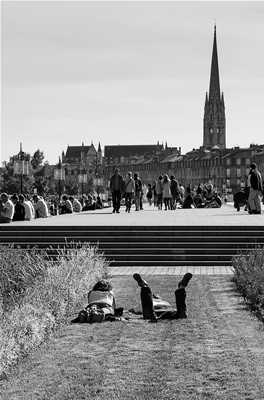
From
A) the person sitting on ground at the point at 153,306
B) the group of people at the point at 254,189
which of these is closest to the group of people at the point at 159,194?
the group of people at the point at 254,189

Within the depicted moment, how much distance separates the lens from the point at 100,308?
1202cm

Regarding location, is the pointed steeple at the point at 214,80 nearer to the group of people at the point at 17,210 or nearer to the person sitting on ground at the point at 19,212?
the group of people at the point at 17,210

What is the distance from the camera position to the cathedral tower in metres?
178

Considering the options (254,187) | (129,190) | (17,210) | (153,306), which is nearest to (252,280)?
(153,306)

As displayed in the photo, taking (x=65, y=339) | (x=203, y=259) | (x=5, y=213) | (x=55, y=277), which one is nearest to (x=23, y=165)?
(x=5, y=213)

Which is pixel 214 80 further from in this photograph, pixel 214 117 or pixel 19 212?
pixel 19 212

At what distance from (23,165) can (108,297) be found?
90.9ft

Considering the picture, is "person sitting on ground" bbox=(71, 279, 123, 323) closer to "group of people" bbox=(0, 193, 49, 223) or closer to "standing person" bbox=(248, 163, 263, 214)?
"group of people" bbox=(0, 193, 49, 223)

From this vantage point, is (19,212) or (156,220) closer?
(156,220)

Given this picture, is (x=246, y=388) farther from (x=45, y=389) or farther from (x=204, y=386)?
(x=45, y=389)

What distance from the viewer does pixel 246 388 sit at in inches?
310

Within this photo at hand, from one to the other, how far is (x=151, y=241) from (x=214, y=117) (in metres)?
164

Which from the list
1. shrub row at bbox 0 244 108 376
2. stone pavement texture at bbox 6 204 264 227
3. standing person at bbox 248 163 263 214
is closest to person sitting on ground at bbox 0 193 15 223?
stone pavement texture at bbox 6 204 264 227

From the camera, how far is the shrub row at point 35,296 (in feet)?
30.4
